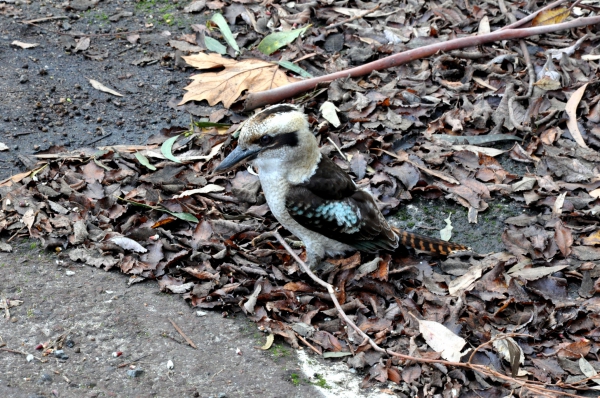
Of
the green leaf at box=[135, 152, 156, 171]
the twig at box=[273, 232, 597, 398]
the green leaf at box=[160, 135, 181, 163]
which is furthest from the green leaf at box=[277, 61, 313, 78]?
the twig at box=[273, 232, 597, 398]

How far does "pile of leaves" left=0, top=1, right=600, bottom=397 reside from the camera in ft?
16.7

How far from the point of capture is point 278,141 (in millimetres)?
5508

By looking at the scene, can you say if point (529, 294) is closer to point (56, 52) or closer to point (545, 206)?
point (545, 206)

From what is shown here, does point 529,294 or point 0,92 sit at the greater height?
point 0,92

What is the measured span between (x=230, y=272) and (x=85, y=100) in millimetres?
2831

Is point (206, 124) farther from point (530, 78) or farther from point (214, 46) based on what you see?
point (530, 78)

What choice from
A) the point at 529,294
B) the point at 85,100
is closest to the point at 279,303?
the point at 529,294

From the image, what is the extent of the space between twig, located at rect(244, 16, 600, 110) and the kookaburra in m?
1.69

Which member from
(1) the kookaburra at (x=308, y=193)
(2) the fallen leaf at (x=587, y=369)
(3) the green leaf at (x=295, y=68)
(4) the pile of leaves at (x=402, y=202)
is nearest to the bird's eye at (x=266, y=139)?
(1) the kookaburra at (x=308, y=193)

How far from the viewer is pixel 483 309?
5336 millimetres

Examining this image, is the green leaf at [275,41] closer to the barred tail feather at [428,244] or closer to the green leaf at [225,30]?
the green leaf at [225,30]

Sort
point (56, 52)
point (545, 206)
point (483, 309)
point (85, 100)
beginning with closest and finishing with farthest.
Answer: point (483, 309) < point (545, 206) < point (85, 100) < point (56, 52)

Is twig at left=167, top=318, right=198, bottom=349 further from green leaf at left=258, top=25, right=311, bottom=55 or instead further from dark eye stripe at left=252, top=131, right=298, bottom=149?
green leaf at left=258, top=25, right=311, bottom=55

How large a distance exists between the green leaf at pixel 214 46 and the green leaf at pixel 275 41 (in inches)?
16.0
